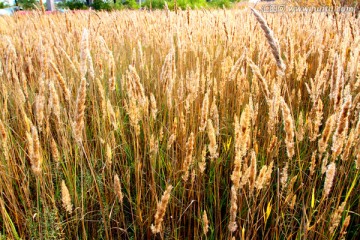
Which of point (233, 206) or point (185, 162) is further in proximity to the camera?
point (185, 162)

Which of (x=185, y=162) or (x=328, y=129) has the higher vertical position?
(x=328, y=129)

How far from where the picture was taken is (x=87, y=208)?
1150 millimetres

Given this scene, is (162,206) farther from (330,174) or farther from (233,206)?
(330,174)

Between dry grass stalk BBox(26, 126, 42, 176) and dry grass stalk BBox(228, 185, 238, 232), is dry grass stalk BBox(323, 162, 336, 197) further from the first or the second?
dry grass stalk BBox(26, 126, 42, 176)

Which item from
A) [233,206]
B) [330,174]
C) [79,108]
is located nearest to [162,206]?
[233,206]

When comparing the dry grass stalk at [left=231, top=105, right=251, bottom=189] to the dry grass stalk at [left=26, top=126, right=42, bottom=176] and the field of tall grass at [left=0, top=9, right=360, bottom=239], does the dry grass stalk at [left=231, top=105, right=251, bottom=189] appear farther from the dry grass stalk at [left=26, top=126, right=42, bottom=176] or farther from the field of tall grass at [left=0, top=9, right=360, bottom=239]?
the dry grass stalk at [left=26, top=126, right=42, bottom=176]

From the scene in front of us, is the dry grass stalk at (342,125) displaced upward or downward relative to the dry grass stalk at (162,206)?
upward

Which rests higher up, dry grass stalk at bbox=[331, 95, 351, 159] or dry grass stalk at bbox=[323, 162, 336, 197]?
dry grass stalk at bbox=[331, 95, 351, 159]

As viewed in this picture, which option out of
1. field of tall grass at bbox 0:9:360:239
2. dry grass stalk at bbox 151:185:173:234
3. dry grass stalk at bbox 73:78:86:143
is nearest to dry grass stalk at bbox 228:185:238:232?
field of tall grass at bbox 0:9:360:239

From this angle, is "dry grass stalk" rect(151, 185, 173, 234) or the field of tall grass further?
the field of tall grass

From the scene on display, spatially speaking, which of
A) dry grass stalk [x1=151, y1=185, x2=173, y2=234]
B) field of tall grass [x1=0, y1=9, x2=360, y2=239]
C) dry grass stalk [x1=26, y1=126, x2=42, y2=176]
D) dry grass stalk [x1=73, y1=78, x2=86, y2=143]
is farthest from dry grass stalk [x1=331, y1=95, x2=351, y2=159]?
dry grass stalk [x1=26, y1=126, x2=42, y2=176]

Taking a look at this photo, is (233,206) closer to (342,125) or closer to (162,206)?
(162,206)

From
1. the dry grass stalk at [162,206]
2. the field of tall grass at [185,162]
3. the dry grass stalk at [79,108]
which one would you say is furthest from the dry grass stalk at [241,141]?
the dry grass stalk at [79,108]

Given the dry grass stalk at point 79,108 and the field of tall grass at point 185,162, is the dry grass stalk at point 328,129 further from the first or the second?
the dry grass stalk at point 79,108
